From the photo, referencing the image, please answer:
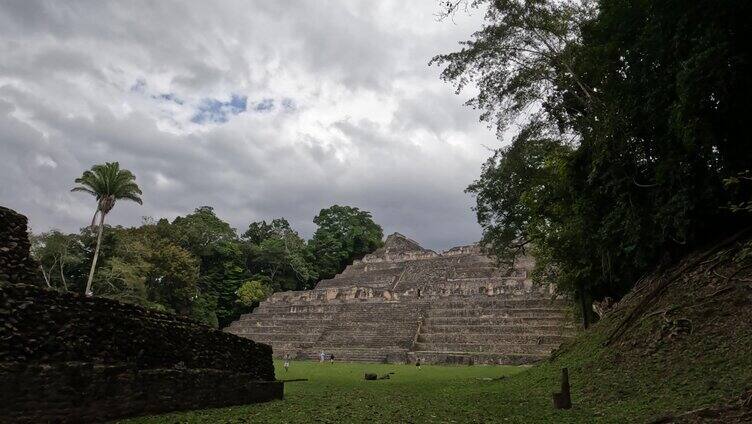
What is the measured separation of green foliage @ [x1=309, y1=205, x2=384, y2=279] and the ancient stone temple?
12.9 m

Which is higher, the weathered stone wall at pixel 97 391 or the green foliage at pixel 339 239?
the green foliage at pixel 339 239

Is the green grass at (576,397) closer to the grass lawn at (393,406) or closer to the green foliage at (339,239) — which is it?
the grass lawn at (393,406)

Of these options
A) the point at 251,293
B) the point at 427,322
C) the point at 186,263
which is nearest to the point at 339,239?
the point at 251,293

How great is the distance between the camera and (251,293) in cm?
3522

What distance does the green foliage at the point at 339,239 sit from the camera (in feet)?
155

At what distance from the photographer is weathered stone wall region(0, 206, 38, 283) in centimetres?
583

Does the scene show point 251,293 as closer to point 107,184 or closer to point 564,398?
point 107,184

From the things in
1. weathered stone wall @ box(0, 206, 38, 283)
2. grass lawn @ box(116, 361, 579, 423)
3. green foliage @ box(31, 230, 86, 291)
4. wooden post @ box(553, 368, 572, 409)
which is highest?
green foliage @ box(31, 230, 86, 291)

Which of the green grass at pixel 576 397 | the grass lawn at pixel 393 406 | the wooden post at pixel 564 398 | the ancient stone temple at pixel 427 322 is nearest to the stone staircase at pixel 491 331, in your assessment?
the ancient stone temple at pixel 427 322

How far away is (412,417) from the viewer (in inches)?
247

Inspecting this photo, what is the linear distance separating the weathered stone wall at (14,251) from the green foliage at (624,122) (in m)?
8.63

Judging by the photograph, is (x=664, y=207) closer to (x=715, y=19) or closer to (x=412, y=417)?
(x=715, y=19)

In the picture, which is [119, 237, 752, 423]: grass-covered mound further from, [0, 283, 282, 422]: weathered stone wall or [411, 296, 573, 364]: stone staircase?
[411, 296, 573, 364]: stone staircase

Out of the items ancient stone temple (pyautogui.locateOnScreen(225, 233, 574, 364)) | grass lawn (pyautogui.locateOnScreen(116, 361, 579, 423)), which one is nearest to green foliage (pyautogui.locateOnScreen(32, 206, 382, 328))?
ancient stone temple (pyautogui.locateOnScreen(225, 233, 574, 364))
